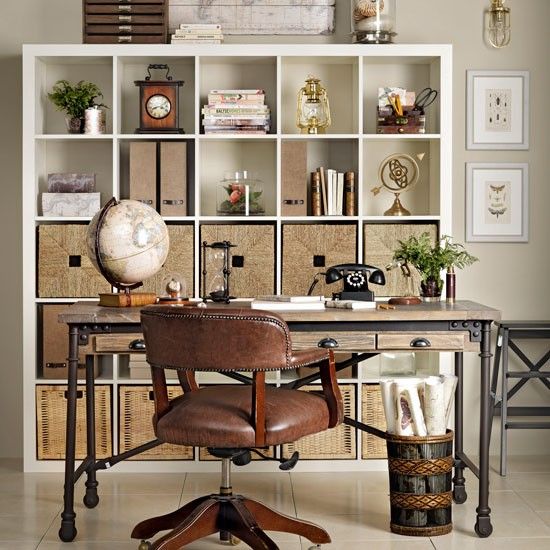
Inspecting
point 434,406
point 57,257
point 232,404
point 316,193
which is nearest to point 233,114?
point 316,193

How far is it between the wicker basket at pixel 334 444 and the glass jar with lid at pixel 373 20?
5.63 feet

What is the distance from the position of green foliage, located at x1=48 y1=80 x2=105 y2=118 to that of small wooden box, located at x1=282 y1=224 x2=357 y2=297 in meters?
1.15

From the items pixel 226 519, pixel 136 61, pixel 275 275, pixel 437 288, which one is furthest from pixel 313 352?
pixel 136 61

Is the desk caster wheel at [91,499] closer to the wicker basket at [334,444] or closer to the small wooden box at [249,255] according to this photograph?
the wicker basket at [334,444]

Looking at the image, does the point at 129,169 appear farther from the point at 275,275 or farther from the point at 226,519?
the point at 226,519

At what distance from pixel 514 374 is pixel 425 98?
1440 mm

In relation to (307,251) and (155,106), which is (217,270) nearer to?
(307,251)

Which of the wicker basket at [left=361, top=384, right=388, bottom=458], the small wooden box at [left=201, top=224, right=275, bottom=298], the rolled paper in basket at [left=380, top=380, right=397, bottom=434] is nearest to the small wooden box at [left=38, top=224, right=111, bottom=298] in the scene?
the small wooden box at [left=201, top=224, right=275, bottom=298]

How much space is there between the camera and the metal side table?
4797 millimetres

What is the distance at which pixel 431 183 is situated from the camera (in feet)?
16.7

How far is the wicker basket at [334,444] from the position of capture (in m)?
4.93

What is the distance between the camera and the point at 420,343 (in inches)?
149

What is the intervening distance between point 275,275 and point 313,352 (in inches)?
64.1

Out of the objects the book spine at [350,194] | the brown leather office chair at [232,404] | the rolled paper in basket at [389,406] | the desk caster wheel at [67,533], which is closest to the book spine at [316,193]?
the book spine at [350,194]
